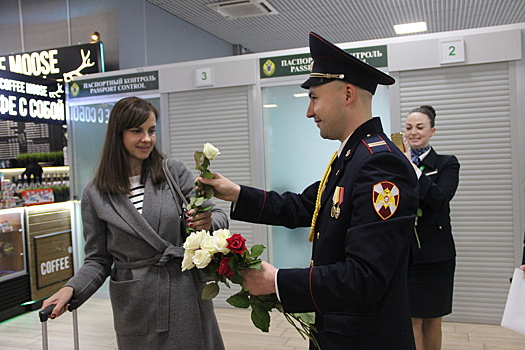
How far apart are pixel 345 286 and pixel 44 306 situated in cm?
119

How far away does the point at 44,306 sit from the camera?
1.77 metres

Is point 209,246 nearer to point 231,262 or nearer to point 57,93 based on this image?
point 231,262

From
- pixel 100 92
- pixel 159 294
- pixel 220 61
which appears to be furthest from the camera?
pixel 100 92

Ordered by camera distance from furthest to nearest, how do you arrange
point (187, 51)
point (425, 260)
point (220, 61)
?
point (187, 51) < point (220, 61) < point (425, 260)

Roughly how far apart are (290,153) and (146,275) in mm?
2906

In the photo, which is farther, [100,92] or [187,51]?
[187,51]

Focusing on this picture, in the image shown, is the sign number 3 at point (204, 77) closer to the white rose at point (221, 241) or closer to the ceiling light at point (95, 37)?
the ceiling light at point (95, 37)

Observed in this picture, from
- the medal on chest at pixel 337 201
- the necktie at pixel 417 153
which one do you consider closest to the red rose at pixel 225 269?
the medal on chest at pixel 337 201

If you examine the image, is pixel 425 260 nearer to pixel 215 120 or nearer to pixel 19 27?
pixel 215 120

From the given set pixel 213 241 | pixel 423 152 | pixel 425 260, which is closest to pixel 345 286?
pixel 213 241

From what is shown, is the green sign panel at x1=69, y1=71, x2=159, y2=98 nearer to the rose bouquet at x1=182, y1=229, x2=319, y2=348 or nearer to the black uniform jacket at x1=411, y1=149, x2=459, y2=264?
the black uniform jacket at x1=411, y1=149, x2=459, y2=264

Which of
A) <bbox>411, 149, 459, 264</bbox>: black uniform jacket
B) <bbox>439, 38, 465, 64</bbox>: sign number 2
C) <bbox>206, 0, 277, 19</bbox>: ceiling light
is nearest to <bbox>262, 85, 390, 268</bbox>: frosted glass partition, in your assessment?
<bbox>439, 38, 465, 64</bbox>: sign number 2

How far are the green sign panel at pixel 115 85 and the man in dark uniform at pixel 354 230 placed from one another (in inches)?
155

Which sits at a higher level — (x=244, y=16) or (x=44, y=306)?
(x=244, y=16)
